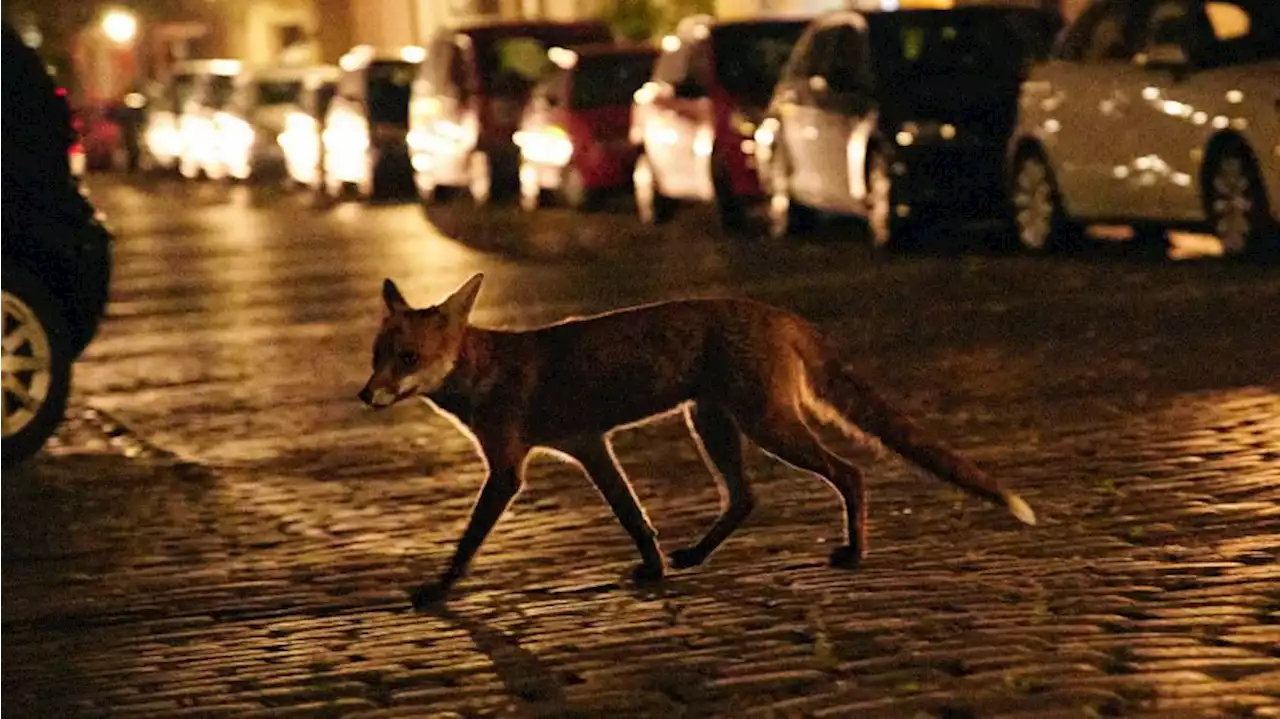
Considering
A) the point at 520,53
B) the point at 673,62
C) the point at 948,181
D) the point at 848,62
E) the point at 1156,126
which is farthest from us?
the point at 520,53

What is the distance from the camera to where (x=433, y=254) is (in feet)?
72.3

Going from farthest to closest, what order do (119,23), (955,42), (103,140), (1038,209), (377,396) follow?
(119,23) → (103,140) → (955,42) → (1038,209) → (377,396)

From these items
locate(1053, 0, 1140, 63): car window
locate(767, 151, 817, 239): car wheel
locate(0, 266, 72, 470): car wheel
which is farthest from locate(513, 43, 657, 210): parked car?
locate(0, 266, 72, 470): car wheel

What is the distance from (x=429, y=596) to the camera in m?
7.81

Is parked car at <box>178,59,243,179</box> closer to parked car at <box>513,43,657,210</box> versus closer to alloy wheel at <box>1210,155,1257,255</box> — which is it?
parked car at <box>513,43,657,210</box>

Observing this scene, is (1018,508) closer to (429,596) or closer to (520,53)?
(429,596)

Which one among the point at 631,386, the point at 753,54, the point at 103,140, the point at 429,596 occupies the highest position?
the point at 631,386

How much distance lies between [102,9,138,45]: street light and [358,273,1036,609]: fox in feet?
198

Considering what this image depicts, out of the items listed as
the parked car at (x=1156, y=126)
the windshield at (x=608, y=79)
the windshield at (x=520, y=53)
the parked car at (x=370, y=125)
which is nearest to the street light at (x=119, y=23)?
the parked car at (x=370, y=125)

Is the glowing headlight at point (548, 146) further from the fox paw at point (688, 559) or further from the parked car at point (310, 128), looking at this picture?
the fox paw at point (688, 559)

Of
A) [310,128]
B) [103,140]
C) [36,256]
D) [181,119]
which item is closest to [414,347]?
[36,256]

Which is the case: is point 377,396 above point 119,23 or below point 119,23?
above

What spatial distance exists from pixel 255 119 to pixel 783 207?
748 inches

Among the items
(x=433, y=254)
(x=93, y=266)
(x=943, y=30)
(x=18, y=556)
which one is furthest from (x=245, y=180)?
(x=18, y=556)
